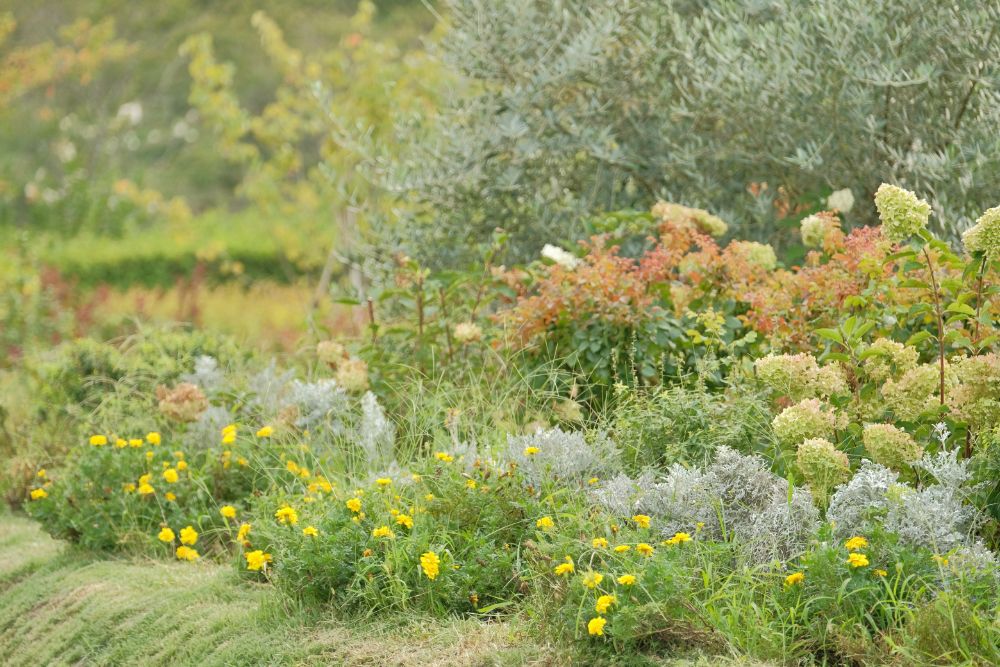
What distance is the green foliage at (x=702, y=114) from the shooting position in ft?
18.2

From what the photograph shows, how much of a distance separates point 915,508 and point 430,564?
1380 millimetres

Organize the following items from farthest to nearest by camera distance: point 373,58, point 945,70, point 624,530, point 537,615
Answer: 1. point 373,58
2. point 945,70
3. point 624,530
4. point 537,615

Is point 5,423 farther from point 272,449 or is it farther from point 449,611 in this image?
point 449,611

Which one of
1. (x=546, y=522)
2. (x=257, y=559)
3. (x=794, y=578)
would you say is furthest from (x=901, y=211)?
Answer: (x=257, y=559)

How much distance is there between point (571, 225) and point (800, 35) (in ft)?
5.20

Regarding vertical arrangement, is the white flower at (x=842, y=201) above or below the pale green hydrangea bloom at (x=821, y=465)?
above

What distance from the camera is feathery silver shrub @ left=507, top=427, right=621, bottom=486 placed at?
3.88 meters

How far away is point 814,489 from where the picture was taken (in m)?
3.64

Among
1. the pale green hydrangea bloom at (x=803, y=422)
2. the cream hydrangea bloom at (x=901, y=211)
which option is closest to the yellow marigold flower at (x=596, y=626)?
the pale green hydrangea bloom at (x=803, y=422)

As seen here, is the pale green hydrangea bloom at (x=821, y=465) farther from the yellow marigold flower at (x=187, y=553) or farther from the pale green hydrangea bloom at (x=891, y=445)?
the yellow marigold flower at (x=187, y=553)

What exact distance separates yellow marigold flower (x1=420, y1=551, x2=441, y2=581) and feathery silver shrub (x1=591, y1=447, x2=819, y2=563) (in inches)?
22.4

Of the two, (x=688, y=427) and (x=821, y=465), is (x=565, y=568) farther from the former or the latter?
(x=688, y=427)

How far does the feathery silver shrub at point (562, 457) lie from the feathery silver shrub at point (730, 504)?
0.27 metres

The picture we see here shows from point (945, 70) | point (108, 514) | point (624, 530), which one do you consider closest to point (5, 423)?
point (108, 514)
